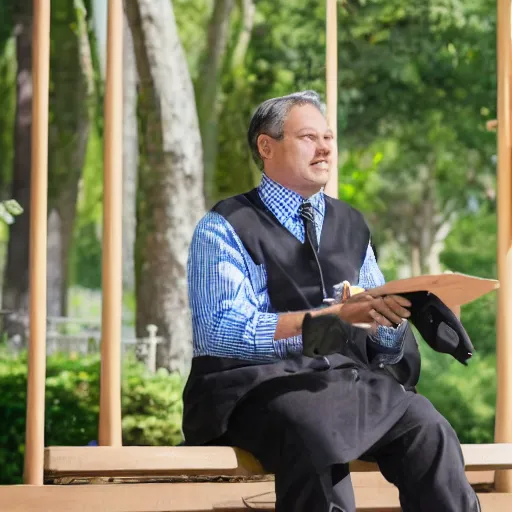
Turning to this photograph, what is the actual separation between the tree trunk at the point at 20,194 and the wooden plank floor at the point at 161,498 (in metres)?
4.26

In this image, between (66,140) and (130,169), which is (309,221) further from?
(66,140)

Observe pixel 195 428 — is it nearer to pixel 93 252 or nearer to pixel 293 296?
pixel 293 296

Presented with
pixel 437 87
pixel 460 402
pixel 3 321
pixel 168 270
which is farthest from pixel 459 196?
pixel 3 321

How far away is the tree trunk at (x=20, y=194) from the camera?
273 inches

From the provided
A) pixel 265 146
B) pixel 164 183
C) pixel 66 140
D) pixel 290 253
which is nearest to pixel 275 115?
pixel 265 146

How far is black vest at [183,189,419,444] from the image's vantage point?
8.00 ft

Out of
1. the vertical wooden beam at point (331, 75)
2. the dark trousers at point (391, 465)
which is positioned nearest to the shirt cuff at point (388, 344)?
the dark trousers at point (391, 465)

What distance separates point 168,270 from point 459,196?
3.37 m

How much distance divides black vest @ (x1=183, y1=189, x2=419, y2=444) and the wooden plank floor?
275mm

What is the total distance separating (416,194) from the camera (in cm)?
907

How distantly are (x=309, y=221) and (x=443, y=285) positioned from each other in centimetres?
54

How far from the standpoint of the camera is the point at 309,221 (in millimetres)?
2641

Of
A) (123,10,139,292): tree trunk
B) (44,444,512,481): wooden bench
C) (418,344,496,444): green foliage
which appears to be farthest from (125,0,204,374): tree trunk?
(44,444,512,481): wooden bench

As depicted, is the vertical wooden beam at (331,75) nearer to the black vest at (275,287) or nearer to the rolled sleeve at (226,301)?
the black vest at (275,287)
